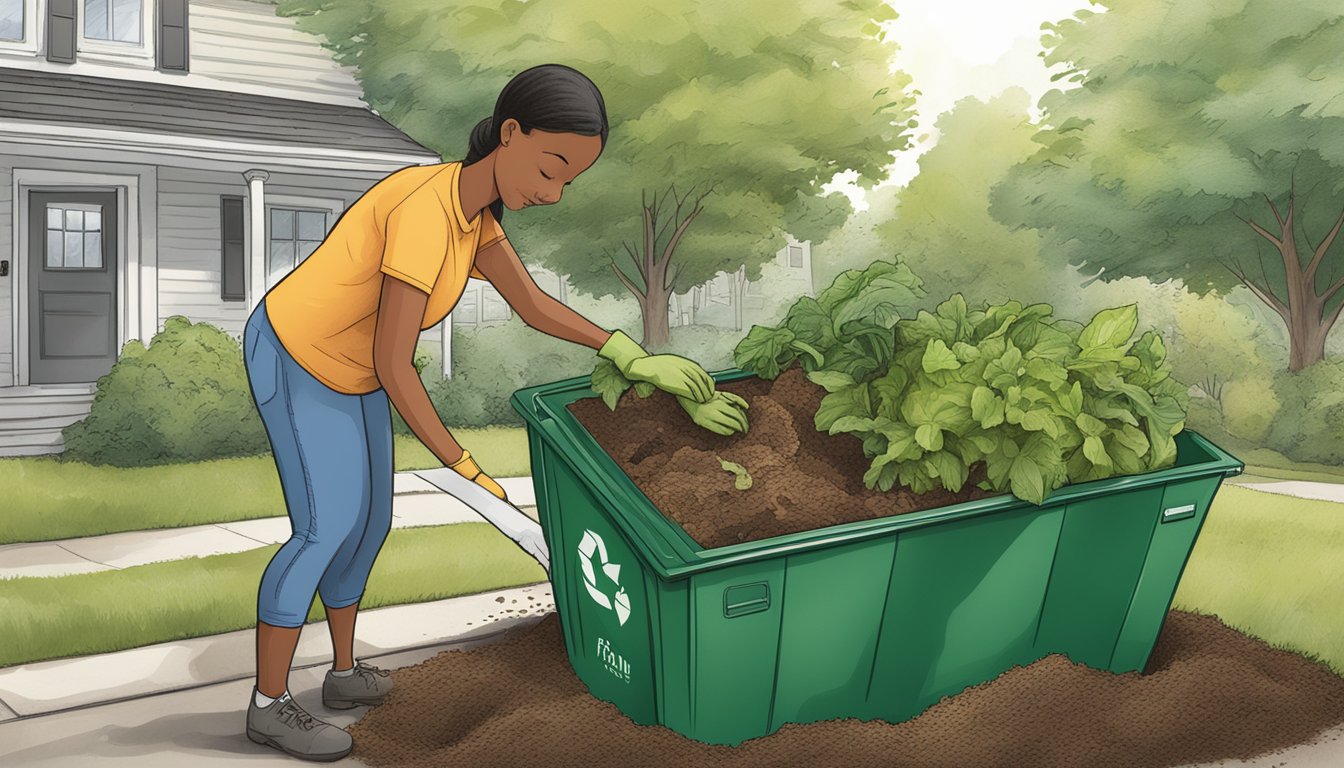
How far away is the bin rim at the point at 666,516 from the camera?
318 cm

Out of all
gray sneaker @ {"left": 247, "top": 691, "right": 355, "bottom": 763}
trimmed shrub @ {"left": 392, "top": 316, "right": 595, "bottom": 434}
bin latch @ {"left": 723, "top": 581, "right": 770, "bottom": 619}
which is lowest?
trimmed shrub @ {"left": 392, "top": 316, "right": 595, "bottom": 434}

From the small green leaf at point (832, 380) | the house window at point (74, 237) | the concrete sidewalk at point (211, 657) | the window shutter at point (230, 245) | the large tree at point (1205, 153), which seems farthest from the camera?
the large tree at point (1205, 153)

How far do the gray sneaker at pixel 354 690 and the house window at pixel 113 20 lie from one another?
10.4 metres

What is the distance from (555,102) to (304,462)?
130cm

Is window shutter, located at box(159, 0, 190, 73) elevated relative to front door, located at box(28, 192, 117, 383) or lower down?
elevated

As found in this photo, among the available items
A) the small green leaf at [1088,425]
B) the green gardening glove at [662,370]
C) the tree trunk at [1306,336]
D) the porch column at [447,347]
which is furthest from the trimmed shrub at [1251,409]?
the green gardening glove at [662,370]

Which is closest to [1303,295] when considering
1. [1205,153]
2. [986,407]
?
[1205,153]

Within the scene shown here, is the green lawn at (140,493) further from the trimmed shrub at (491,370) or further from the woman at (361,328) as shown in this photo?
the woman at (361,328)

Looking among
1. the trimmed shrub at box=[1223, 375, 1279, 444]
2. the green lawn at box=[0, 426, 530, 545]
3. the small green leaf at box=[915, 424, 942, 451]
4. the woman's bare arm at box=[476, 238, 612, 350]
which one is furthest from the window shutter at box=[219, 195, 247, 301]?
the trimmed shrub at box=[1223, 375, 1279, 444]

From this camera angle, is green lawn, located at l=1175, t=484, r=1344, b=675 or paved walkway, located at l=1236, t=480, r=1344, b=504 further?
paved walkway, located at l=1236, t=480, r=1344, b=504

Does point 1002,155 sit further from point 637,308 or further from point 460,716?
point 460,716

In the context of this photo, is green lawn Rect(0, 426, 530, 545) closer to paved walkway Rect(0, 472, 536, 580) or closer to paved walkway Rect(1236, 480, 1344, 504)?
paved walkway Rect(0, 472, 536, 580)

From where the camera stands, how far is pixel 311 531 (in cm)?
352

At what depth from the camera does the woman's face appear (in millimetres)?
3373
